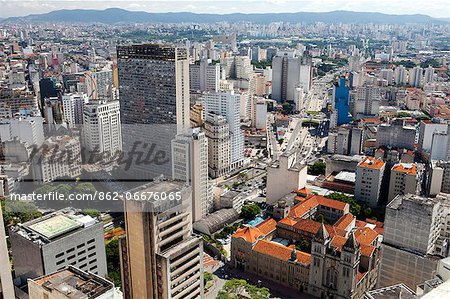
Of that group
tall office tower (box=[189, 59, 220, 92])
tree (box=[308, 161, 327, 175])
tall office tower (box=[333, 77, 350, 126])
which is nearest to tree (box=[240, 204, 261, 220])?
tree (box=[308, 161, 327, 175])

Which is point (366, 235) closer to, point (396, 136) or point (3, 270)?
point (3, 270)

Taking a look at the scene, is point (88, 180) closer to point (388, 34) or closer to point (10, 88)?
point (10, 88)

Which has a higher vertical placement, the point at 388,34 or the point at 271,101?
the point at 388,34

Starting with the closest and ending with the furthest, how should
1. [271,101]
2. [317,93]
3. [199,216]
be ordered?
[199,216] → [271,101] → [317,93]

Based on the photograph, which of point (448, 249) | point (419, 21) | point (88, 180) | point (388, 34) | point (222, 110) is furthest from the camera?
point (419, 21)

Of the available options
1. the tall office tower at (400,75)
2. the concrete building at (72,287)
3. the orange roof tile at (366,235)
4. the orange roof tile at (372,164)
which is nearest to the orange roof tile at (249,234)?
the orange roof tile at (366,235)

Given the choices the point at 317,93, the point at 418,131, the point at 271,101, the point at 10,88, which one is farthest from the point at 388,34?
the point at 10,88

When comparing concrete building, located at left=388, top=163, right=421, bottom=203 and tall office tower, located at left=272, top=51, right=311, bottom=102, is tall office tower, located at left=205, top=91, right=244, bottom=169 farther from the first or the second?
tall office tower, located at left=272, top=51, right=311, bottom=102
